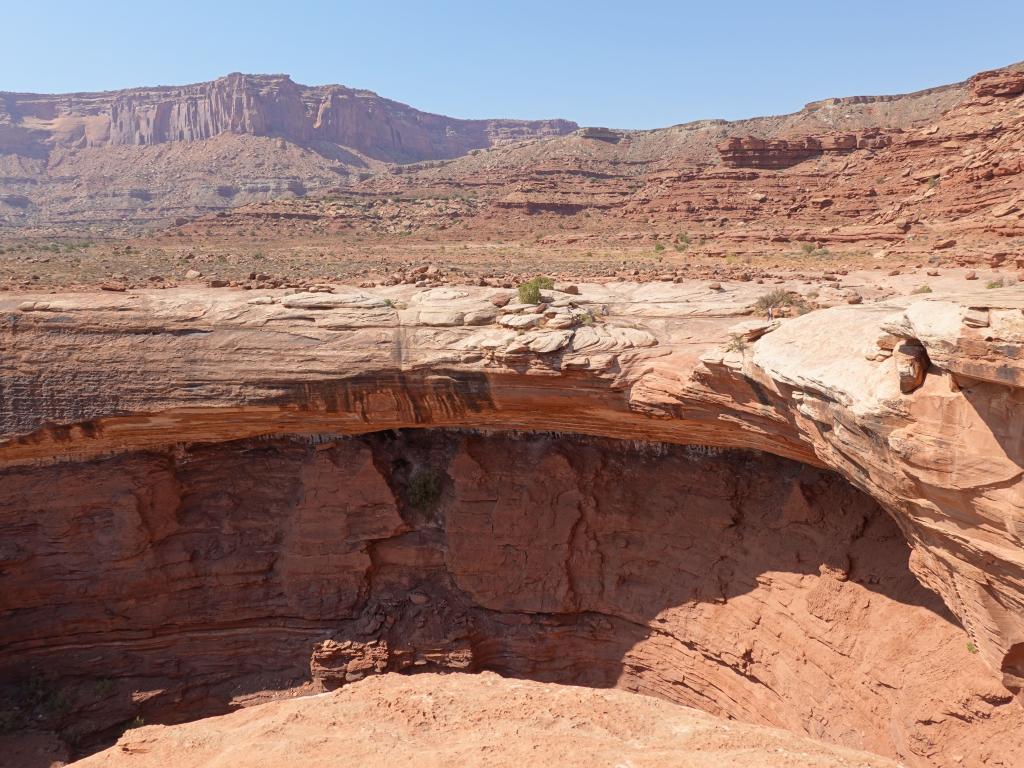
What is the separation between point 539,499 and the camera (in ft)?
46.2

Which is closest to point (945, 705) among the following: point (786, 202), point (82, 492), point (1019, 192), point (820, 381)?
point (820, 381)

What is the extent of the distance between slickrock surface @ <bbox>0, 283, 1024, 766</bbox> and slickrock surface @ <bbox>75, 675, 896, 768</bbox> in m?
2.71

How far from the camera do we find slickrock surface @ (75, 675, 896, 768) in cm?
767

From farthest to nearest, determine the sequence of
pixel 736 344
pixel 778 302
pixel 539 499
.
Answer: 1. pixel 539 499
2. pixel 778 302
3. pixel 736 344

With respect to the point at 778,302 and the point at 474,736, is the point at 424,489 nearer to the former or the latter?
the point at 474,736

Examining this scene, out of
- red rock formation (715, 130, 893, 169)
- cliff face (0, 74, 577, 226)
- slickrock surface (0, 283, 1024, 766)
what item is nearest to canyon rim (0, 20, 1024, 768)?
slickrock surface (0, 283, 1024, 766)

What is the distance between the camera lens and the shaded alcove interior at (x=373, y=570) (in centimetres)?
1303

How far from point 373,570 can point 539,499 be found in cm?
408

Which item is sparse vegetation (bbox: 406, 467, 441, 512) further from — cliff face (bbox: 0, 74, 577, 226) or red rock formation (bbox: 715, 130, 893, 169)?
cliff face (bbox: 0, 74, 577, 226)

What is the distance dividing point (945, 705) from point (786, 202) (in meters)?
37.6

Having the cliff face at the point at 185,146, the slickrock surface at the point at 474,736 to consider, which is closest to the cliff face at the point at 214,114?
the cliff face at the point at 185,146

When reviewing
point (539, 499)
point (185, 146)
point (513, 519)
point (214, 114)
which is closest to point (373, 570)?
point (513, 519)

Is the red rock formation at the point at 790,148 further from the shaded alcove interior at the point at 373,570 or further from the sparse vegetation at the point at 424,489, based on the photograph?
the sparse vegetation at the point at 424,489

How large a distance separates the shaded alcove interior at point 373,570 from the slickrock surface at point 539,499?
6 centimetres
